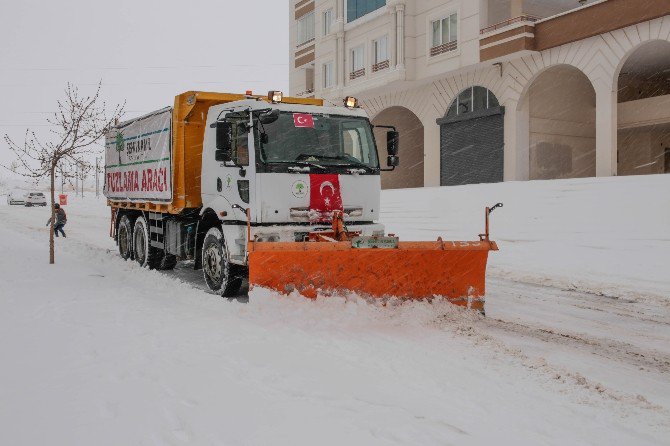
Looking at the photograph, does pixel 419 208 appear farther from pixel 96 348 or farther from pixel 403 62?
pixel 96 348

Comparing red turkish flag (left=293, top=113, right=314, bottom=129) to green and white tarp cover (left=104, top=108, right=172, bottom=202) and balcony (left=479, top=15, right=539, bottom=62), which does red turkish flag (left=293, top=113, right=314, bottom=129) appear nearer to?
green and white tarp cover (left=104, top=108, right=172, bottom=202)

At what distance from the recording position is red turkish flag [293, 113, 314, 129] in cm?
767

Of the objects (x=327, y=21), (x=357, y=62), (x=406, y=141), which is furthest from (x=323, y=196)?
(x=327, y=21)

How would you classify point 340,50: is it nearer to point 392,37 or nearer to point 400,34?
point 392,37

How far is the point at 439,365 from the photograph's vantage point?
4871 millimetres

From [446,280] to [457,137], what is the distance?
52.1ft

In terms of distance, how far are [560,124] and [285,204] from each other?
16666 mm

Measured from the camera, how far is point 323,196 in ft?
24.8

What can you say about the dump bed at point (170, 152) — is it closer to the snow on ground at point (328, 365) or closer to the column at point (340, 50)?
the snow on ground at point (328, 365)

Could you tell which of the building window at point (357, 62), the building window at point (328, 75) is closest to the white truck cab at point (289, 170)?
the building window at point (357, 62)

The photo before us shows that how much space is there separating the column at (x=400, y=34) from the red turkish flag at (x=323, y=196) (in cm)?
1568

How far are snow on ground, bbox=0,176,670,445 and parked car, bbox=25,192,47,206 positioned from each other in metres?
37.8

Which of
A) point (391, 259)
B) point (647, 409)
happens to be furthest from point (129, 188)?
point (647, 409)

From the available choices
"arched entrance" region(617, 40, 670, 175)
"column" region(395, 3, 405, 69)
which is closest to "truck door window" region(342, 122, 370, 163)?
"column" region(395, 3, 405, 69)
